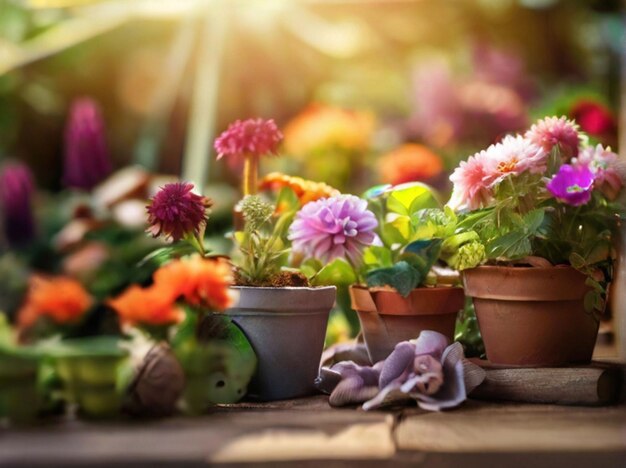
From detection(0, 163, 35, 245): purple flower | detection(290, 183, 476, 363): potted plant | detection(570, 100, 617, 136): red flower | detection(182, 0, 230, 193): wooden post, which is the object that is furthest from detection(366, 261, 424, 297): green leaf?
detection(0, 163, 35, 245): purple flower

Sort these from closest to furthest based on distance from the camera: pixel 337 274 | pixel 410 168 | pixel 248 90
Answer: pixel 337 274
pixel 410 168
pixel 248 90

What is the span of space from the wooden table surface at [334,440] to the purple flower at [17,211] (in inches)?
51.1

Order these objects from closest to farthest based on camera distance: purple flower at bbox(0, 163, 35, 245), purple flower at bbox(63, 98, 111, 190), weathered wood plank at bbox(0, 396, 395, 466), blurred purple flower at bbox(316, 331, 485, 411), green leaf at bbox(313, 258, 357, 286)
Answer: weathered wood plank at bbox(0, 396, 395, 466) < blurred purple flower at bbox(316, 331, 485, 411) < green leaf at bbox(313, 258, 357, 286) < purple flower at bbox(0, 163, 35, 245) < purple flower at bbox(63, 98, 111, 190)

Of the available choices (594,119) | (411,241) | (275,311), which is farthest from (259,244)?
(594,119)

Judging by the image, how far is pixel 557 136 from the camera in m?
1.23

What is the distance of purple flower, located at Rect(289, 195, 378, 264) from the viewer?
1.15m

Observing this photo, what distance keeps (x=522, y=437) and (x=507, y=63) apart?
1.80m

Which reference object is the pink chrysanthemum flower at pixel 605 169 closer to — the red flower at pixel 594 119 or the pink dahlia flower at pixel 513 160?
the pink dahlia flower at pixel 513 160

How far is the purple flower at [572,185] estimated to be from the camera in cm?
113

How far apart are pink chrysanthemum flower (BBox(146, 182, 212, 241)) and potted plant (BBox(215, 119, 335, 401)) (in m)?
0.08

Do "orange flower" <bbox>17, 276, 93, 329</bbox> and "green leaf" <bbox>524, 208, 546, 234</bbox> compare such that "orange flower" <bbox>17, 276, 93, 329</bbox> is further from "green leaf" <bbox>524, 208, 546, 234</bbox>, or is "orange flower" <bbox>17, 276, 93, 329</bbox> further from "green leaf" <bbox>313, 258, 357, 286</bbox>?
"green leaf" <bbox>524, 208, 546, 234</bbox>

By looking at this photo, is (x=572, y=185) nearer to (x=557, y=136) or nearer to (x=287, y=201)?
(x=557, y=136)

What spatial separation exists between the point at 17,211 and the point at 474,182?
1.39m

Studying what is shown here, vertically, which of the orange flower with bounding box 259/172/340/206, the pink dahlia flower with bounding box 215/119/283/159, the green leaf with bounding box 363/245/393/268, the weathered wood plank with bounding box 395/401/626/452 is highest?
the pink dahlia flower with bounding box 215/119/283/159
